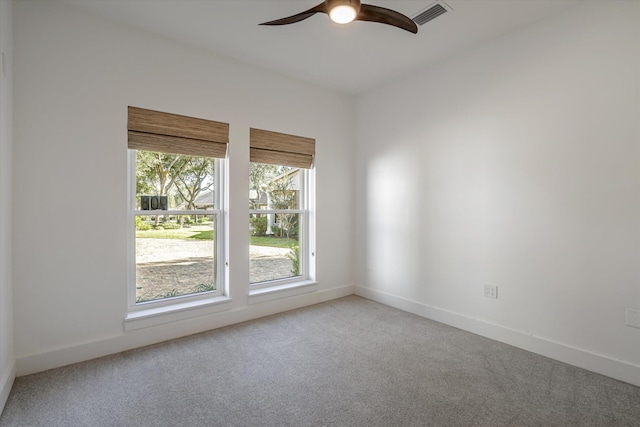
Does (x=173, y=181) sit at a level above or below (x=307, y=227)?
above

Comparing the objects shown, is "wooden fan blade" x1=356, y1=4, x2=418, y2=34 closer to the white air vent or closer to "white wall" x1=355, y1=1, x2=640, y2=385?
the white air vent

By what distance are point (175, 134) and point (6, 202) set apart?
1.34 meters

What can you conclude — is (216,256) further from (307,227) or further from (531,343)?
(531,343)

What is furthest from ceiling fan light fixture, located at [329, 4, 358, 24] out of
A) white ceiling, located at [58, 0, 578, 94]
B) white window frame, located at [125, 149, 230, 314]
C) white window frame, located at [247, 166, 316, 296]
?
white window frame, located at [247, 166, 316, 296]

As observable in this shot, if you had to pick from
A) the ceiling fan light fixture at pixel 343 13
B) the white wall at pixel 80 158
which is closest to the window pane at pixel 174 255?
the white wall at pixel 80 158

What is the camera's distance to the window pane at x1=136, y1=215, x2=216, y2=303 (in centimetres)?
300

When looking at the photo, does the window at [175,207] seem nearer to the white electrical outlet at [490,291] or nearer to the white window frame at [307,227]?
the white window frame at [307,227]

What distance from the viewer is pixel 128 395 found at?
209 centimetres

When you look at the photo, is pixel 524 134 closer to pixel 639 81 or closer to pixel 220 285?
pixel 639 81

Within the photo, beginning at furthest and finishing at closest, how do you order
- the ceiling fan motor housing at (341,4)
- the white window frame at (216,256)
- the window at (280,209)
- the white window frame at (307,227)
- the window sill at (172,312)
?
the white window frame at (307,227), the window at (280,209), the white window frame at (216,256), the window sill at (172,312), the ceiling fan motor housing at (341,4)

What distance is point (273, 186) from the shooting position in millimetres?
3918

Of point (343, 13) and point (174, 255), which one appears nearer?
point (343, 13)

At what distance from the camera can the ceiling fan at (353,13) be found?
1799 millimetres

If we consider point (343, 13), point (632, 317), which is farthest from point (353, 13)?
point (632, 317)
